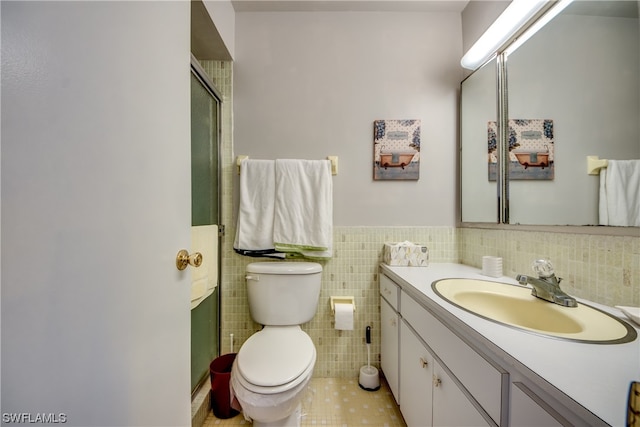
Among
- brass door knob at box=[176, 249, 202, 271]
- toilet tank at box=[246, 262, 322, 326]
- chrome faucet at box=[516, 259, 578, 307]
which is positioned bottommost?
toilet tank at box=[246, 262, 322, 326]

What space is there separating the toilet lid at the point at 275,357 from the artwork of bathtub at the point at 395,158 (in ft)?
3.83

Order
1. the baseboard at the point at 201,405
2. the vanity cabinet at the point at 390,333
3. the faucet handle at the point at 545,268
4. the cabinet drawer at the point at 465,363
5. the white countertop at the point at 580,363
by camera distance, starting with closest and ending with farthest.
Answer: the white countertop at the point at 580,363 → the cabinet drawer at the point at 465,363 → the faucet handle at the point at 545,268 → the baseboard at the point at 201,405 → the vanity cabinet at the point at 390,333

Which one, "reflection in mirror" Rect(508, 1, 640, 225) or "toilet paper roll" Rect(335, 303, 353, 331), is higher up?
"reflection in mirror" Rect(508, 1, 640, 225)

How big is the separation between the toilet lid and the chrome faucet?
975 millimetres

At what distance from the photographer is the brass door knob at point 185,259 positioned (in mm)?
654

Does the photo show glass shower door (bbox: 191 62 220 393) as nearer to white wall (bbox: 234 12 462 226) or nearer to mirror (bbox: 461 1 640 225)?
white wall (bbox: 234 12 462 226)

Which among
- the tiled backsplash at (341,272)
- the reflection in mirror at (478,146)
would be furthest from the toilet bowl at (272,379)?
the reflection in mirror at (478,146)

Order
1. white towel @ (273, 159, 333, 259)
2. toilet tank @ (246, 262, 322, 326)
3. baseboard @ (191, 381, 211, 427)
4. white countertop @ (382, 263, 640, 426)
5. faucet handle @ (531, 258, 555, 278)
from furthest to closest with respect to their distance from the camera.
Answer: white towel @ (273, 159, 333, 259), toilet tank @ (246, 262, 322, 326), baseboard @ (191, 381, 211, 427), faucet handle @ (531, 258, 555, 278), white countertop @ (382, 263, 640, 426)

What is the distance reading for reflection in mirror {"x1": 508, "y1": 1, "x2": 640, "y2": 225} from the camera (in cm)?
76

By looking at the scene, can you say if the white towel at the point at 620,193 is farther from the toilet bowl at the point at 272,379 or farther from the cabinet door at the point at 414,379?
the toilet bowl at the point at 272,379

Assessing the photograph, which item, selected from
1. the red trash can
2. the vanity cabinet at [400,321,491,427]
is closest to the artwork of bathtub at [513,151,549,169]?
the vanity cabinet at [400,321,491,427]

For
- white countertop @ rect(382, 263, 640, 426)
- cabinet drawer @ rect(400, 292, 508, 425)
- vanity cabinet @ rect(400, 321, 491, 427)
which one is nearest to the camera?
white countertop @ rect(382, 263, 640, 426)

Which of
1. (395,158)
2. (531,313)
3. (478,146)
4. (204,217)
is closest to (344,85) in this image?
(395,158)

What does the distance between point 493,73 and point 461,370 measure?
1487 mm
